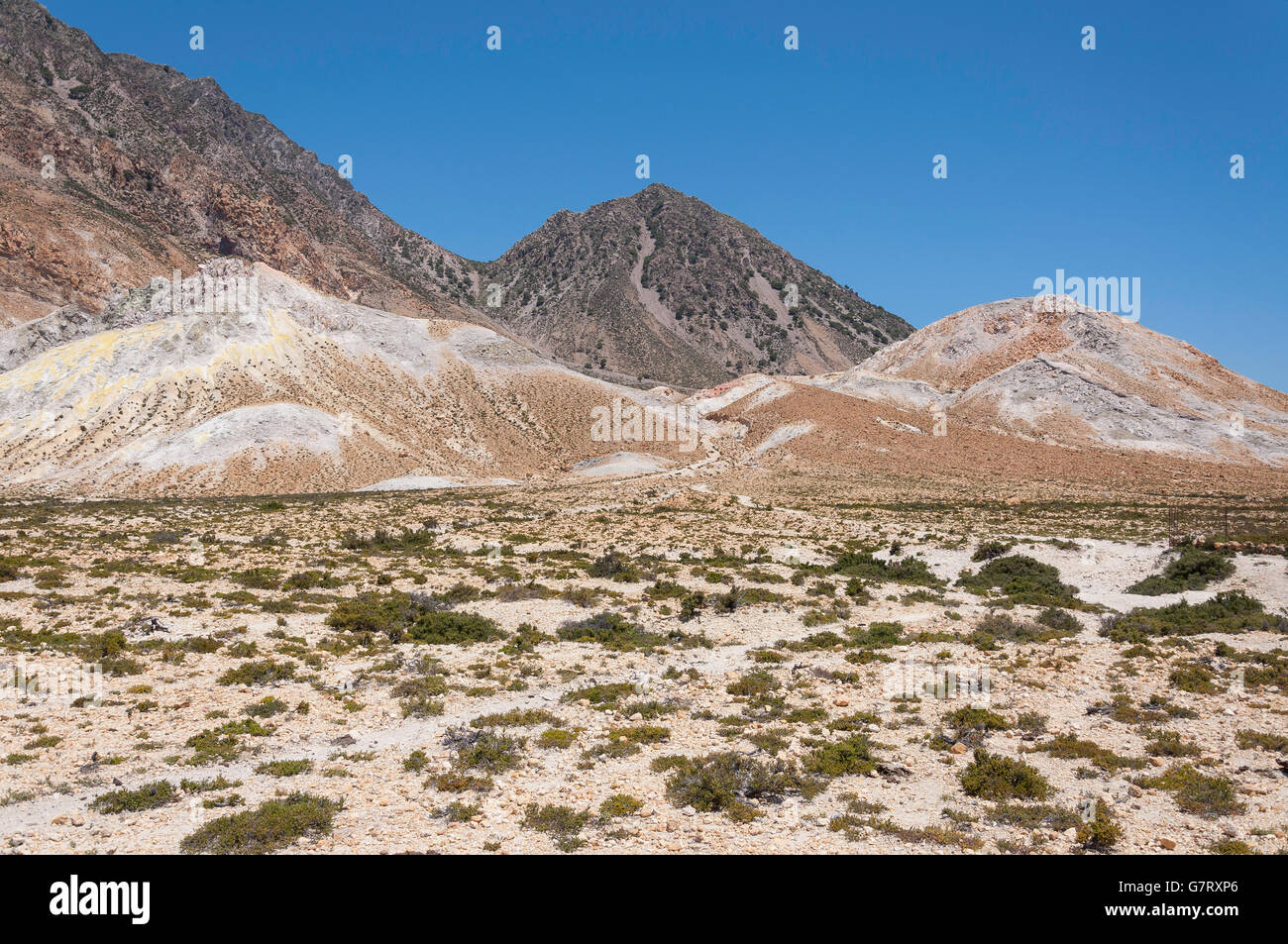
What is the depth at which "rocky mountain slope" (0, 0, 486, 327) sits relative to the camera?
98125mm

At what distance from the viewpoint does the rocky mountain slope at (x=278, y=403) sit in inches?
2269

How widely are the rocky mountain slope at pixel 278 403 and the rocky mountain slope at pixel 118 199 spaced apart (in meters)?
26.4

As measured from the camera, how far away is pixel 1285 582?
21641 millimetres

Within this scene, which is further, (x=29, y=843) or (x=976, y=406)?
(x=976, y=406)

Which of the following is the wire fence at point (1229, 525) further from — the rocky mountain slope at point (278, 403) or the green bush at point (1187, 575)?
the rocky mountain slope at point (278, 403)

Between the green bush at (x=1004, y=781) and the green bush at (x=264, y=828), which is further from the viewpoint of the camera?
the green bush at (x=1004, y=781)

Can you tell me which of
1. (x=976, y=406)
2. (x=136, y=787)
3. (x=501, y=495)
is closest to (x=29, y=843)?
(x=136, y=787)

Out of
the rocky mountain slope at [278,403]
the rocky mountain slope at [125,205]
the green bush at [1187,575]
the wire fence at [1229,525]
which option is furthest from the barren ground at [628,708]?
the rocky mountain slope at [125,205]

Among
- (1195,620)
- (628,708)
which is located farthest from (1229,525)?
(628,708)

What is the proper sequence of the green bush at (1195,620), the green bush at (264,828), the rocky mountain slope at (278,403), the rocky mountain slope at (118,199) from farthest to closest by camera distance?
the rocky mountain slope at (118,199) < the rocky mountain slope at (278,403) < the green bush at (1195,620) < the green bush at (264,828)

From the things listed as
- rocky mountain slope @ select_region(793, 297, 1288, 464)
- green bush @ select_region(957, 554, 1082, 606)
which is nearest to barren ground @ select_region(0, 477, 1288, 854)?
green bush @ select_region(957, 554, 1082, 606)

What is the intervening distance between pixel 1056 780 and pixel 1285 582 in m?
17.7

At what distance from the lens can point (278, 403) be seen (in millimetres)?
64750
